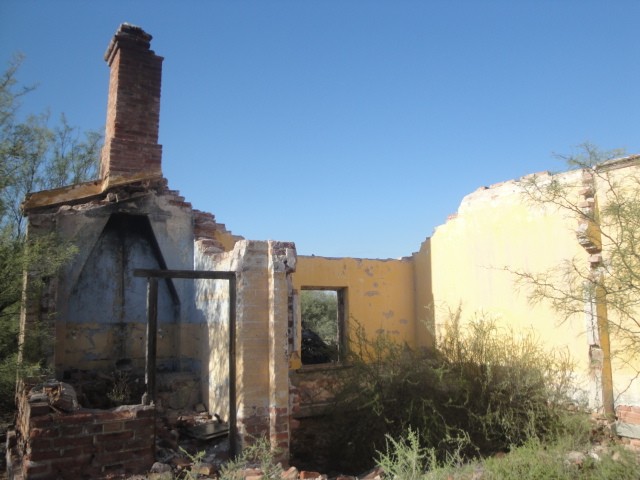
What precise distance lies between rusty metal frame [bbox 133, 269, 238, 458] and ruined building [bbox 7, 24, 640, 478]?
2 centimetres

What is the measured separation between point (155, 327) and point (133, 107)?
4.73 m

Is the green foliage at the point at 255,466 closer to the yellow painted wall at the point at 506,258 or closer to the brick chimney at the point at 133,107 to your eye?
the brick chimney at the point at 133,107

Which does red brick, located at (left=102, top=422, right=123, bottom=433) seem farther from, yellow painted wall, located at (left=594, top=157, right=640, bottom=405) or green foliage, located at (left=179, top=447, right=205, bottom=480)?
yellow painted wall, located at (left=594, top=157, right=640, bottom=405)

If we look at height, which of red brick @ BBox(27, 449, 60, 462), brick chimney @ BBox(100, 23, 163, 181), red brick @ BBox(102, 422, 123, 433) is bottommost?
red brick @ BBox(27, 449, 60, 462)

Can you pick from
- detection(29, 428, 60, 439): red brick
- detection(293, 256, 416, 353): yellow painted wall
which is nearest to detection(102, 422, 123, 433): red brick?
detection(29, 428, 60, 439): red brick

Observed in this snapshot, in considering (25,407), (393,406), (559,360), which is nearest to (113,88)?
(25,407)

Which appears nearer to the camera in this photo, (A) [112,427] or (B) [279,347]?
A: (A) [112,427]

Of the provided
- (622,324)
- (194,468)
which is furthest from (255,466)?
(622,324)

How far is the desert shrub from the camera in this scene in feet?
24.1

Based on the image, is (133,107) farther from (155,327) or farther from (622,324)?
(622,324)

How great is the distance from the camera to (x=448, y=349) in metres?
8.67

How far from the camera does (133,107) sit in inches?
362

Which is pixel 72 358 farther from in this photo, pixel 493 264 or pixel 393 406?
pixel 493 264

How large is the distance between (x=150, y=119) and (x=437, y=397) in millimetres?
6943
